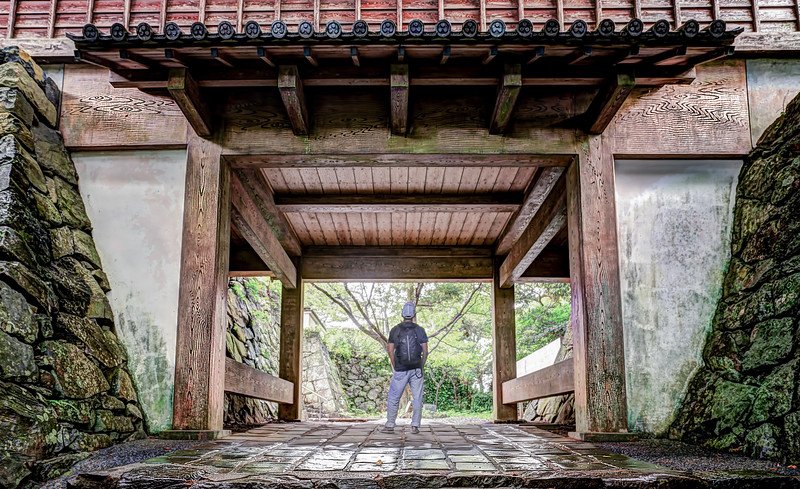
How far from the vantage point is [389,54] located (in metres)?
5.12

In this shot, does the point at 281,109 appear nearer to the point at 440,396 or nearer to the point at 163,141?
the point at 163,141

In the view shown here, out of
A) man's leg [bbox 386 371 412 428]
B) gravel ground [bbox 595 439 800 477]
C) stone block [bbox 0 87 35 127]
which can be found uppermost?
stone block [bbox 0 87 35 127]

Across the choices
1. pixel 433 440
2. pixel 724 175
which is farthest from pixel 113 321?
pixel 724 175

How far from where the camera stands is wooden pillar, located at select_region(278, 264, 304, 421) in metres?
10.3

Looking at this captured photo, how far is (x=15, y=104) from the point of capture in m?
5.43

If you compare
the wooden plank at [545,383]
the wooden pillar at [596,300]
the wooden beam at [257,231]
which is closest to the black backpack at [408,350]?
the wooden plank at [545,383]

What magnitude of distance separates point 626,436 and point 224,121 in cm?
445

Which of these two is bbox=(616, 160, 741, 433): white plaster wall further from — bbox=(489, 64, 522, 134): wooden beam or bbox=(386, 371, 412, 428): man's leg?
bbox=(386, 371, 412, 428): man's leg

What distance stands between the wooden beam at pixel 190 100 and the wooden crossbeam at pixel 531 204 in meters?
3.38

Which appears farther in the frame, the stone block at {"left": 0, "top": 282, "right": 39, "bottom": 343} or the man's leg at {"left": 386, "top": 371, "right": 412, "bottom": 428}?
the man's leg at {"left": 386, "top": 371, "right": 412, "bottom": 428}

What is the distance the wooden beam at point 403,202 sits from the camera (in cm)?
820

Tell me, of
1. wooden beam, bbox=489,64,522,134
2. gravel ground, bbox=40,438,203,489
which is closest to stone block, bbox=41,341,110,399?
gravel ground, bbox=40,438,203,489

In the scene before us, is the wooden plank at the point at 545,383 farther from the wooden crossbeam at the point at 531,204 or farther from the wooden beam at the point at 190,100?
the wooden beam at the point at 190,100

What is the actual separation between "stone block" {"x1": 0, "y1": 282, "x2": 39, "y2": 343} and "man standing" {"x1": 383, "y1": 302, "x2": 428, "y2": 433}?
3.51 metres
